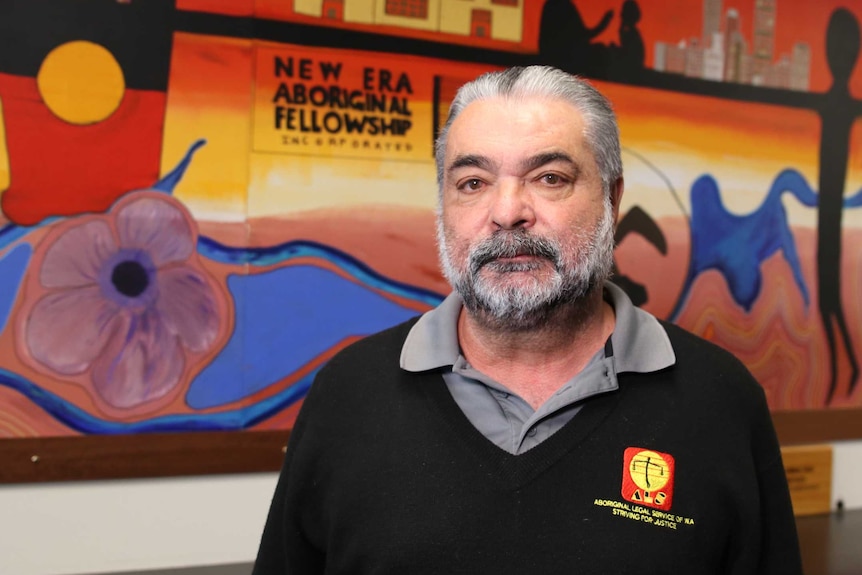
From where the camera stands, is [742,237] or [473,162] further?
[742,237]

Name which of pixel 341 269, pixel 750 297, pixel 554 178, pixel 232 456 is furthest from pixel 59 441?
pixel 750 297

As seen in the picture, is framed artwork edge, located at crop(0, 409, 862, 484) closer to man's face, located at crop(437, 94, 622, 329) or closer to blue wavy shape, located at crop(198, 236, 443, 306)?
blue wavy shape, located at crop(198, 236, 443, 306)

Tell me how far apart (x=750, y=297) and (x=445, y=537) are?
135 centimetres

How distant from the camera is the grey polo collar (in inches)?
44.4

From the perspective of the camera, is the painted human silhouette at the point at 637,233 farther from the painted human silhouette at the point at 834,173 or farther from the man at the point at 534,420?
the man at the point at 534,420

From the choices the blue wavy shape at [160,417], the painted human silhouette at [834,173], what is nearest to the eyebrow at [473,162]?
the blue wavy shape at [160,417]

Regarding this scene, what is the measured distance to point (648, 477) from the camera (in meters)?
1.04

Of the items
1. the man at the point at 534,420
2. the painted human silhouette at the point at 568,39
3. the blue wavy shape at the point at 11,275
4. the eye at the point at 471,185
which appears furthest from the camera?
the painted human silhouette at the point at 568,39

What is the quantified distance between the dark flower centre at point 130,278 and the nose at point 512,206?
81cm

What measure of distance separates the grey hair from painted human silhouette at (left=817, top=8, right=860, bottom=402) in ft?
4.13

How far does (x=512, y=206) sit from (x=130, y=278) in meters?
0.85

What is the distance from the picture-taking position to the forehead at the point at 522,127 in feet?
3.60

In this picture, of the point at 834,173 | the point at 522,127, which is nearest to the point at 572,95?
the point at 522,127

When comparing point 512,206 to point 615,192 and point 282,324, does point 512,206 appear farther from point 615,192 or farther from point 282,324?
point 282,324
